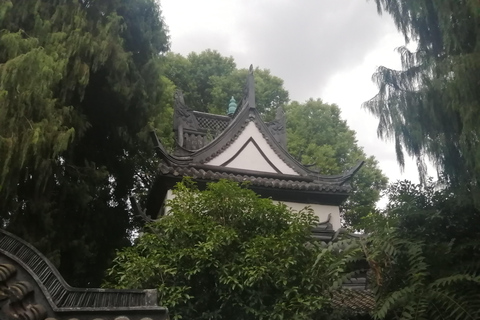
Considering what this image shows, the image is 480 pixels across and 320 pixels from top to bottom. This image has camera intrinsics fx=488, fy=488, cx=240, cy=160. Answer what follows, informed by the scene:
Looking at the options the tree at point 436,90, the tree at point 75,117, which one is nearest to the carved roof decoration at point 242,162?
the tree at point 75,117

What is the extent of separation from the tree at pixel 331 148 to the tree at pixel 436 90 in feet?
34.4

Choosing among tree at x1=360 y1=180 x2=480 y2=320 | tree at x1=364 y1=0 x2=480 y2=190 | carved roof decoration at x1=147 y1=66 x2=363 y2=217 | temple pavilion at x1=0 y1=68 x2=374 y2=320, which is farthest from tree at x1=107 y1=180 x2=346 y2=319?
carved roof decoration at x1=147 y1=66 x2=363 y2=217

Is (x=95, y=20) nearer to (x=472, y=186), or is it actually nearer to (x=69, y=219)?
(x=69, y=219)

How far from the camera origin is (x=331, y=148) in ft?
58.4

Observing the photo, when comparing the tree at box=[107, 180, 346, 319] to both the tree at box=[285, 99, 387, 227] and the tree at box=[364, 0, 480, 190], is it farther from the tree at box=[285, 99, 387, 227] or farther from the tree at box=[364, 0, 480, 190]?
the tree at box=[285, 99, 387, 227]

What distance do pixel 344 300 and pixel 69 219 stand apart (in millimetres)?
4944

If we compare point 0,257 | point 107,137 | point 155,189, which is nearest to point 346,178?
point 155,189

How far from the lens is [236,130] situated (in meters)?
11.4

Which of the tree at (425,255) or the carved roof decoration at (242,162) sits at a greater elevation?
the carved roof decoration at (242,162)

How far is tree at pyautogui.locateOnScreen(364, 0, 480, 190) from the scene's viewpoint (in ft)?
15.8

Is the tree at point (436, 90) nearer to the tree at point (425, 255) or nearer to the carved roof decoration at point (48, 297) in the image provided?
the tree at point (425, 255)

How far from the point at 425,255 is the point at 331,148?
498 inches

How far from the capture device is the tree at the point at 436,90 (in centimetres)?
482

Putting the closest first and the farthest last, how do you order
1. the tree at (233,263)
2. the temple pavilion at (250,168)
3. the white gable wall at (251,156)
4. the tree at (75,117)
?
the tree at (233,263), the tree at (75,117), the temple pavilion at (250,168), the white gable wall at (251,156)
